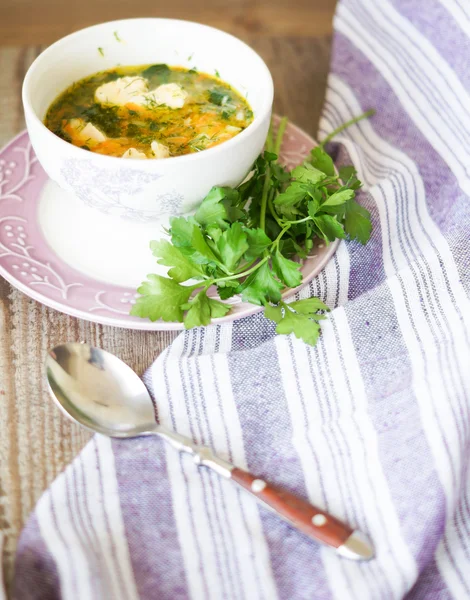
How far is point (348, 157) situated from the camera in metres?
1.40

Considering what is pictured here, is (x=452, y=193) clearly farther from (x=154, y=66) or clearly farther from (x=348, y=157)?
(x=154, y=66)

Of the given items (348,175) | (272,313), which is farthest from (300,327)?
(348,175)

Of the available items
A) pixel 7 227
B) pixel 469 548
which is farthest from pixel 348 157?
pixel 469 548

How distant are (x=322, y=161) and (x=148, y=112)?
0.31 m

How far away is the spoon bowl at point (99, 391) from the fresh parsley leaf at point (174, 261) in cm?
15

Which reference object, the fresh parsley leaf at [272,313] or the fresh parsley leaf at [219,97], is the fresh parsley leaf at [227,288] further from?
the fresh parsley leaf at [219,97]

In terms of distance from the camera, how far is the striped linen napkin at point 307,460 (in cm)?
81

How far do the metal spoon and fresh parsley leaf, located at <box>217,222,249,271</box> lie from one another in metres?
0.21

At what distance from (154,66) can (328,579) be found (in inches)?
37.9

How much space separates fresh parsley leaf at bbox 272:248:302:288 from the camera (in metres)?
1.06

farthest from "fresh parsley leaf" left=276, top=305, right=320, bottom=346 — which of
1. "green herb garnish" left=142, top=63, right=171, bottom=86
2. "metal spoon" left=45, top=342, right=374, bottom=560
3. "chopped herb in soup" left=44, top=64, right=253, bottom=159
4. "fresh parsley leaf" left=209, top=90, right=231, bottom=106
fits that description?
"green herb garnish" left=142, top=63, right=171, bottom=86

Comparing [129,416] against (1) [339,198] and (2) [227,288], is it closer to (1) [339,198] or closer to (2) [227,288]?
(2) [227,288]

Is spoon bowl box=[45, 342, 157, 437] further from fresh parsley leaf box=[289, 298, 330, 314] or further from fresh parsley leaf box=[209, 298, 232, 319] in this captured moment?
fresh parsley leaf box=[289, 298, 330, 314]

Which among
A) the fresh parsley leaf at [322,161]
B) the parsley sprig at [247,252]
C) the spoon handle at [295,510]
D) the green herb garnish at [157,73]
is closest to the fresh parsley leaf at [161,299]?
the parsley sprig at [247,252]
